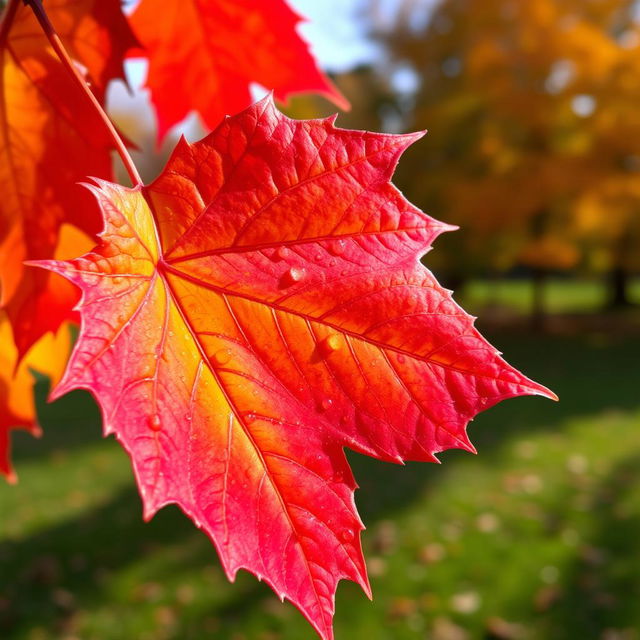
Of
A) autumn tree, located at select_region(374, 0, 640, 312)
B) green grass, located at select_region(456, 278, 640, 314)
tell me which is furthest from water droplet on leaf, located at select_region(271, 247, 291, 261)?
green grass, located at select_region(456, 278, 640, 314)

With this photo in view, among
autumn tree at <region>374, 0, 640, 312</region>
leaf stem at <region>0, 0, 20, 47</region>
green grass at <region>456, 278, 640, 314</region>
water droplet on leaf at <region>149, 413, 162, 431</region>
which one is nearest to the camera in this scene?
water droplet on leaf at <region>149, 413, 162, 431</region>

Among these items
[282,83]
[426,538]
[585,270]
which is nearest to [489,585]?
[426,538]

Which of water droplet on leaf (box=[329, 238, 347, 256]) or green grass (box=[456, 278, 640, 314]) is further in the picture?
green grass (box=[456, 278, 640, 314])

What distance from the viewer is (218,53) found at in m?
0.61

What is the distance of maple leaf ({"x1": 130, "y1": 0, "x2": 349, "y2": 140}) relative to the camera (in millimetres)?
602

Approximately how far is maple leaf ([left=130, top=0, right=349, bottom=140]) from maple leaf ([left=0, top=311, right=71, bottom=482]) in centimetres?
23

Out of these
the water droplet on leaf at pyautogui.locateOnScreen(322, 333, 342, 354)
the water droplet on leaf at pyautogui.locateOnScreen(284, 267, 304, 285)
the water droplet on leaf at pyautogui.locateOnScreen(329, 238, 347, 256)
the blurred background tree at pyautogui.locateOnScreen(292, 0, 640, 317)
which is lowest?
the blurred background tree at pyautogui.locateOnScreen(292, 0, 640, 317)

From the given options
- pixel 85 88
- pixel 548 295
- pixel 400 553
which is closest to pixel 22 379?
pixel 85 88

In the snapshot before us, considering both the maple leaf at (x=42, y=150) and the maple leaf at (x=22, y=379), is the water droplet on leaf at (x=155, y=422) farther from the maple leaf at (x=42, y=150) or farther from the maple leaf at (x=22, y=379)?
the maple leaf at (x=22, y=379)

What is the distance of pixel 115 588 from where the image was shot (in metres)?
2.80

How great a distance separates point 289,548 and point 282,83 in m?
0.45

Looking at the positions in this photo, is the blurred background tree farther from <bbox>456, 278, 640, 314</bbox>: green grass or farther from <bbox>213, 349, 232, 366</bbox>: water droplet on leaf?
<bbox>213, 349, 232, 366</bbox>: water droplet on leaf

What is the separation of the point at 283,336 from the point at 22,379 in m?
0.33

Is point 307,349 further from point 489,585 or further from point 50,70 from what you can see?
point 489,585
